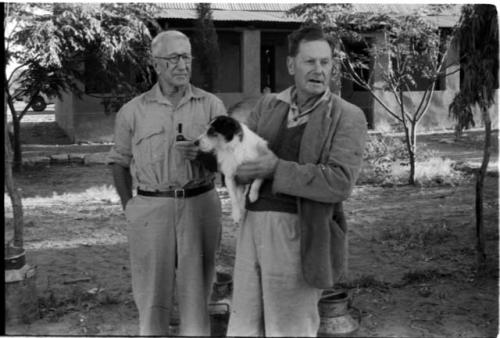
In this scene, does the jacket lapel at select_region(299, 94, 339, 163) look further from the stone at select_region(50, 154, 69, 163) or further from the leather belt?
the stone at select_region(50, 154, 69, 163)

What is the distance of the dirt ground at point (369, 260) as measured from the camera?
4784 mm

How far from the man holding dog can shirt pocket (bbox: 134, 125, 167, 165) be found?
0.69 m

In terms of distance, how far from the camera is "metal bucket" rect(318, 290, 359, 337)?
347 centimetres

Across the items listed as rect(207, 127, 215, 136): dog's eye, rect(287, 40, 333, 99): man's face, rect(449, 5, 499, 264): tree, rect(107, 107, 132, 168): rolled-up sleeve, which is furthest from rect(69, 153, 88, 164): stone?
rect(287, 40, 333, 99): man's face

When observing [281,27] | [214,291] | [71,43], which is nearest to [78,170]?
[71,43]

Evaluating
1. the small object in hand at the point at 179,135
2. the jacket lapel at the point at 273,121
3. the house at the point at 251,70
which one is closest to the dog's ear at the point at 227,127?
the jacket lapel at the point at 273,121

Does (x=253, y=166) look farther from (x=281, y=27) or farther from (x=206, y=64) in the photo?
(x=206, y=64)

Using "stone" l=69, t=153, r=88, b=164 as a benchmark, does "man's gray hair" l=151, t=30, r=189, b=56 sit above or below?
above

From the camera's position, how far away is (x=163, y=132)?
3371 mm

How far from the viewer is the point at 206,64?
36.2ft

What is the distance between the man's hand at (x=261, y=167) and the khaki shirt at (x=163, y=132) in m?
0.66

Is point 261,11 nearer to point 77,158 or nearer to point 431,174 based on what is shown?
point 431,174

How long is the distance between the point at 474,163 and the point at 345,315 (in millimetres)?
8759

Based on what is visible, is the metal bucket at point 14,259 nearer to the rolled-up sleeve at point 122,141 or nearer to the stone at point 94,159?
the rolled-up sleeve at point 122,141
